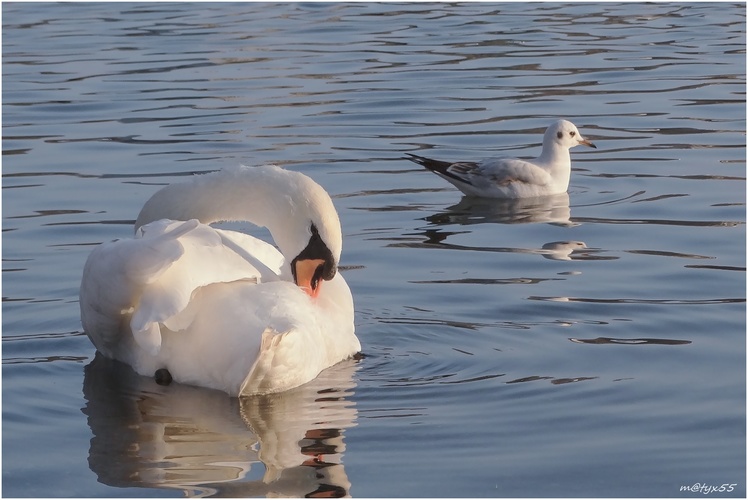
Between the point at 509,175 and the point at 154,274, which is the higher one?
the point at 154,274

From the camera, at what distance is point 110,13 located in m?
28.3

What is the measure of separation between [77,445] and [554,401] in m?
2.25

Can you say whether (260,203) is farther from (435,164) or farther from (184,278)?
(435,164)

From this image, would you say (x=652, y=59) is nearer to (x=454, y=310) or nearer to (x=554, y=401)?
(x=454, y=310)

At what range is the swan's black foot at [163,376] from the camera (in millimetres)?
7250

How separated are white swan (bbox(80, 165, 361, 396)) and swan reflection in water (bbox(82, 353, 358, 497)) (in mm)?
107

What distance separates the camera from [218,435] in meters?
6.56

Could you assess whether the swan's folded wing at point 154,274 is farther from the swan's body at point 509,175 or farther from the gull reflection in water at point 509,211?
the swan's body at point 509,175

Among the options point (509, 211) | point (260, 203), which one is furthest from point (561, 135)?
point (260, 203)

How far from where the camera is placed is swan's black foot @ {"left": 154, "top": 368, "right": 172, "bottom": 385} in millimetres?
7250

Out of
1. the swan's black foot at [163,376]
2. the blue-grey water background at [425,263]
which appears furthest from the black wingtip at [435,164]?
the swan's black foot at [163,376]

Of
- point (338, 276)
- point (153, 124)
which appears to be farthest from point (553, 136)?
point (338, 276)

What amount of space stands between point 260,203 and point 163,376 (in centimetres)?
113

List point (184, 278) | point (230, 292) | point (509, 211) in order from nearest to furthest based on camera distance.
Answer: point (184, 278) < point (230, 292) < point (509, 211)
